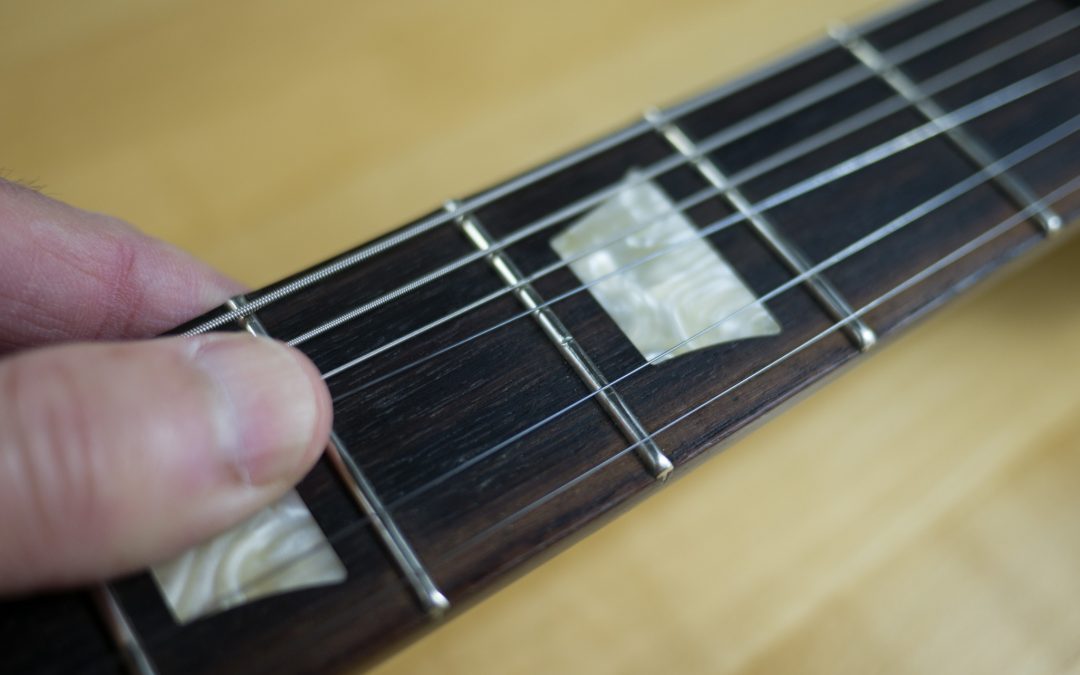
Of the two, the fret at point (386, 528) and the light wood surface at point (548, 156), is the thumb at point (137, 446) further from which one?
the light wood surface at point (548, 156)

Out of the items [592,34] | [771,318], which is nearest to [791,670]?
[771,318]

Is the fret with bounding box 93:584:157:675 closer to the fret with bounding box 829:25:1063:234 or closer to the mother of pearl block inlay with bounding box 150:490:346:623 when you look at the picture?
the mother of pearl block inlay with bounding box 150:490:346:623

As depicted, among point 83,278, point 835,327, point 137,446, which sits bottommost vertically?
point 835,327

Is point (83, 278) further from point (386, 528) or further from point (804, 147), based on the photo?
point (804, 147)

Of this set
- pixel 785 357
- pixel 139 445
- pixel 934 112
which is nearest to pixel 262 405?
pixel 139 445

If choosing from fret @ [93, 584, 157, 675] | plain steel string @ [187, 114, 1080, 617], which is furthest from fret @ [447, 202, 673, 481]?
fret @ [93, 584, 157, 675]

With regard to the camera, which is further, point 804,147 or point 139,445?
point 804,147
